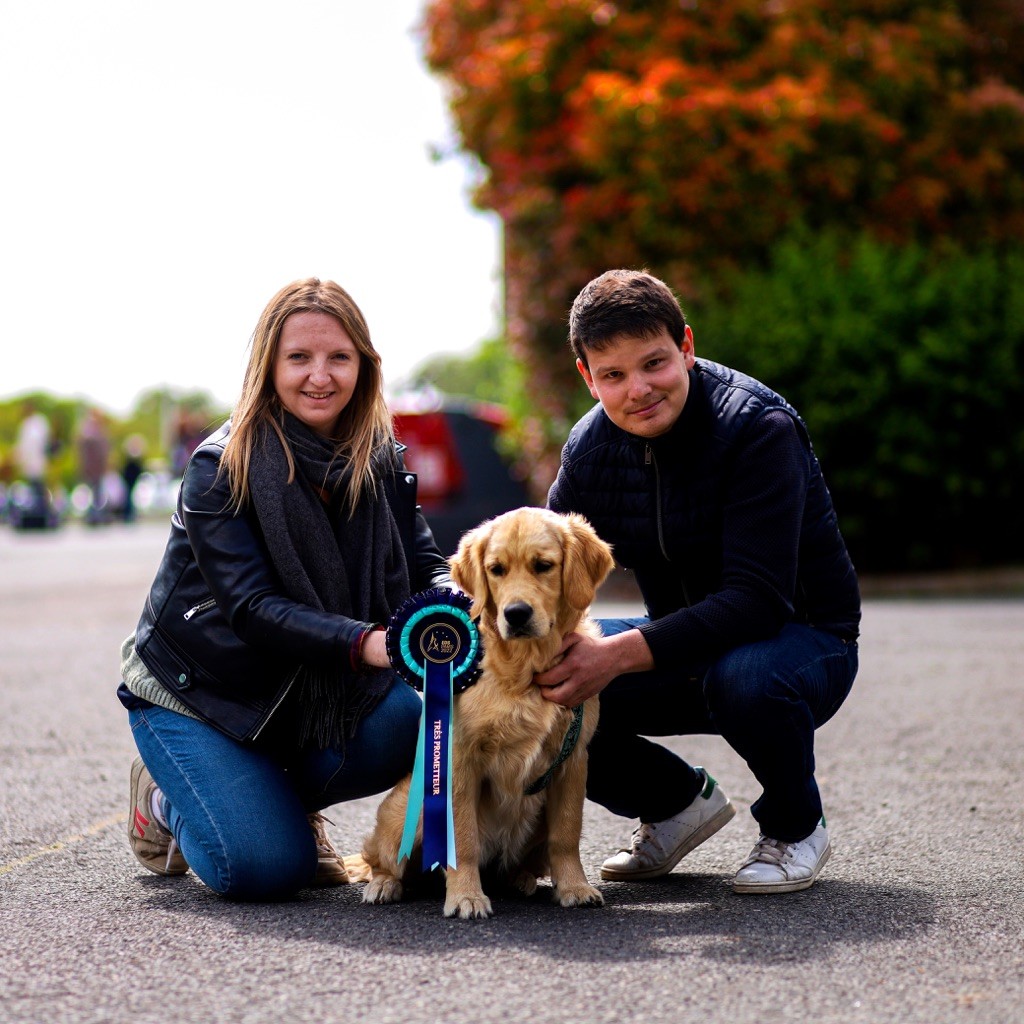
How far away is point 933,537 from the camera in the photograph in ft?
41.0

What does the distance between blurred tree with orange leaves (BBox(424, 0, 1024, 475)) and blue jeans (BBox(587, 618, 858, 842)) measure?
868 cm

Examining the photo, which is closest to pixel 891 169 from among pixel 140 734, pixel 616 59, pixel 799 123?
pixel 799 123

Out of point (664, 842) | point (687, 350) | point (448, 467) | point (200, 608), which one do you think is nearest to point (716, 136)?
point (448, 467)

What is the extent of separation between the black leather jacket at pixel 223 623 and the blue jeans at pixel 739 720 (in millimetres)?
888

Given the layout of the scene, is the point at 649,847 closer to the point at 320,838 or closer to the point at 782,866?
the point at 782,866

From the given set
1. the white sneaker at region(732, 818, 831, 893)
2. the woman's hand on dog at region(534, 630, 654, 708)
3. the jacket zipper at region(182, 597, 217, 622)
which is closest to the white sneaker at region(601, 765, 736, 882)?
the white sneaker at region(732, 818, 831, 893)

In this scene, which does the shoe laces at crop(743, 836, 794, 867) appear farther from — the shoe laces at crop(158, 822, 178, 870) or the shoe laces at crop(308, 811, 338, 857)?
the shoe laces at crop(158, 822, 178, 870)

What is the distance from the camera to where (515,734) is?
3.65 meters

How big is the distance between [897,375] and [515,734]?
911 centimetres

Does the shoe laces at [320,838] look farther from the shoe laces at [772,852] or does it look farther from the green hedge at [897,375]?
the green hedge at [897,375]

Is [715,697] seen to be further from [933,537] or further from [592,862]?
[933,537]

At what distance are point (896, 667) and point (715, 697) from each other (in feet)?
14.7

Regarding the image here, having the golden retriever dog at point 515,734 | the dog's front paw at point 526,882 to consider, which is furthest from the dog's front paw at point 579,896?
the dog's front paw at point 526,882

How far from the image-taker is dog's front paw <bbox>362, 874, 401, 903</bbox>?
3.74m
